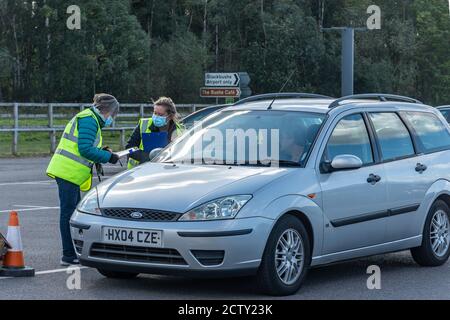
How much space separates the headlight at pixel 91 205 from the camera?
8.76 metres

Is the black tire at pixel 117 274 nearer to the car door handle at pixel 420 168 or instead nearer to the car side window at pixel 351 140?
the car side window at pixel 351 140

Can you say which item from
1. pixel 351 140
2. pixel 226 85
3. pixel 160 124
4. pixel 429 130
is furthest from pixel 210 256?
pixel 226 85

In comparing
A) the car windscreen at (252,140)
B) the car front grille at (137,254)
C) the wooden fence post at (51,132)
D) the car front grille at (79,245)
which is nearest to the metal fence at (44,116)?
the wooden fence post at (51,132)

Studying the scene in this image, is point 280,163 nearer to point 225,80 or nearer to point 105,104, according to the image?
point 105,104

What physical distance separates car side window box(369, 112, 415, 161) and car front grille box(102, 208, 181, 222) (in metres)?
2.64

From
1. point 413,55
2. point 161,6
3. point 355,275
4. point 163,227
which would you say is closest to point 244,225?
point 163,227

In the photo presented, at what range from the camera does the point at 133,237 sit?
8.39 meters

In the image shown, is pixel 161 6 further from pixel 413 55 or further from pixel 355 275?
pixel 355 275

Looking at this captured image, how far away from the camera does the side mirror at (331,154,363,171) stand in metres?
9.22

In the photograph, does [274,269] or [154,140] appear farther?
[154,140]

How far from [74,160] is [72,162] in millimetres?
27

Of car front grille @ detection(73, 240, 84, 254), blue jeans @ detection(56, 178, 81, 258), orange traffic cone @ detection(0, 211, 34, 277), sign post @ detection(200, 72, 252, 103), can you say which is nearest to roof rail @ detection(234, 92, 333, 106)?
blue jeans @ detection(56, 178, 81, 258)

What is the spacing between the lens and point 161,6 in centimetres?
7438
